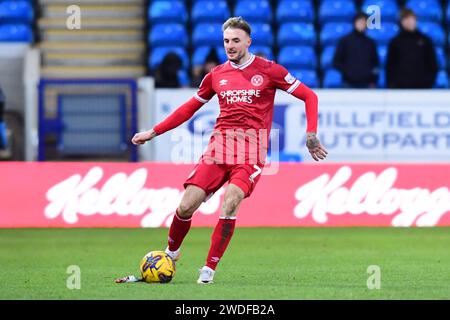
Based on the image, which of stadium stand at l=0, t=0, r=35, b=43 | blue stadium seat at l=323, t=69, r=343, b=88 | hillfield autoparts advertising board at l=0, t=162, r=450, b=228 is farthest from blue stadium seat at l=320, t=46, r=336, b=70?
stadium stand at l=0, t=0, r=35, b=43

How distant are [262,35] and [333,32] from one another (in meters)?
1.24

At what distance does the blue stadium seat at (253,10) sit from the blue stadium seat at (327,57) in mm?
1194

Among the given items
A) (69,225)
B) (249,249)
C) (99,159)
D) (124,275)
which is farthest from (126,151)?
(124,275)

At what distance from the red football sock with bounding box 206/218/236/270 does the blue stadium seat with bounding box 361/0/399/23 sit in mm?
11325

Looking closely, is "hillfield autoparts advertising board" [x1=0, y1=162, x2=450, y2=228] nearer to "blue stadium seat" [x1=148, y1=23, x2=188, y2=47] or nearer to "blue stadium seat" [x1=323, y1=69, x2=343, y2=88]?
"blue stadium seat" [x1=323, y1=69, x2=343, y2=88]

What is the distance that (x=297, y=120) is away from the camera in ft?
57.6

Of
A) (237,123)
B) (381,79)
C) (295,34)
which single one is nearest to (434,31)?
(381,79)

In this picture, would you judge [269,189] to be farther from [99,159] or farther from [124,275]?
[124,275]

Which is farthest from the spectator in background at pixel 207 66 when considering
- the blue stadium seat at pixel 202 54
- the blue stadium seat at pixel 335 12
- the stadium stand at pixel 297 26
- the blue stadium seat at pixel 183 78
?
the blue stadium seat at pixel 335 12

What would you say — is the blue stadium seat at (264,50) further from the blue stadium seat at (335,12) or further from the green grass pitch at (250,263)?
the green grass pitch at (250,263)

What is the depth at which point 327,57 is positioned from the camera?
64.1 feet

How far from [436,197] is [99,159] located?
4910mm

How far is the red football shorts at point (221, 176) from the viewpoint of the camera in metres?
9.38

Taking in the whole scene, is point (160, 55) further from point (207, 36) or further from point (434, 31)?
point (434, 31)
